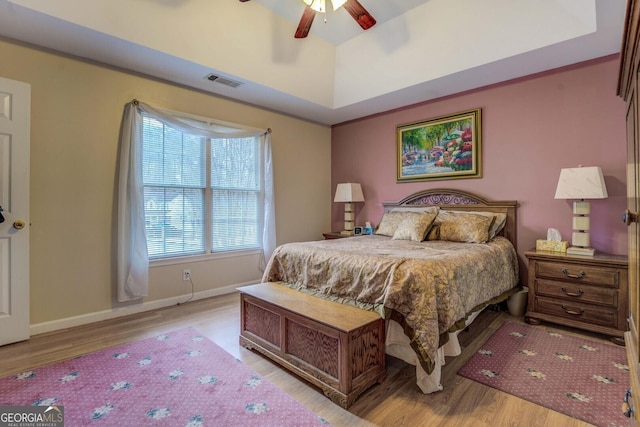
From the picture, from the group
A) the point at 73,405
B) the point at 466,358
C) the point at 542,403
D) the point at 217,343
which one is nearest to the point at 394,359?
the point at 466,358

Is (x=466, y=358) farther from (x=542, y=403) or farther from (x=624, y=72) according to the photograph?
(x=624, y=72)

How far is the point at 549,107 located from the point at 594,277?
67.2 inches

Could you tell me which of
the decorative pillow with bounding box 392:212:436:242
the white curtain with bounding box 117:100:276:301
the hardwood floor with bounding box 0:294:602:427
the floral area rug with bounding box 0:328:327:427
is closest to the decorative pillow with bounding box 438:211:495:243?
the decorative pillow with bounding box 392:212:436:242

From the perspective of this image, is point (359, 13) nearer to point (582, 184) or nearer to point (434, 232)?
point (434, 232)

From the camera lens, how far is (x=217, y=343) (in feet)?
8.23

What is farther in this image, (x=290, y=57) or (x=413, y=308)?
(x=290, y=57)

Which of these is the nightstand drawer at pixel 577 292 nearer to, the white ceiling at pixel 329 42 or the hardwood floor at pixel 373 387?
the hardwood floor at pixel 373 387

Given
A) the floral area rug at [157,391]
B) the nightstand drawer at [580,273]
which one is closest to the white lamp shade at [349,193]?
the nightstand drawer at [580,273]

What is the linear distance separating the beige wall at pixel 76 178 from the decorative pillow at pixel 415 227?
2.43 metres

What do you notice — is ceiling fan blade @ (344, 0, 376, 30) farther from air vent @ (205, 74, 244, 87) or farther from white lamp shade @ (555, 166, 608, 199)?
white lamp shade @ (555, 166, 608, 199)

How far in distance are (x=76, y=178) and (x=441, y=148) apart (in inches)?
155

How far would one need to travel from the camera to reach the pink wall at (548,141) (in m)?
2.80

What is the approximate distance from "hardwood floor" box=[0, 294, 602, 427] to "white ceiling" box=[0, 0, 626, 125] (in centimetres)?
248

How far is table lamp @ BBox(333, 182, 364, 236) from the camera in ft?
14.8
